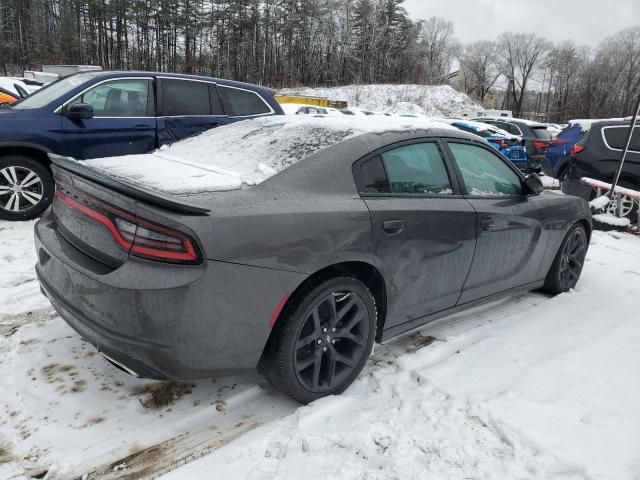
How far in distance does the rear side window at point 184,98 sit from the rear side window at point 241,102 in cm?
27

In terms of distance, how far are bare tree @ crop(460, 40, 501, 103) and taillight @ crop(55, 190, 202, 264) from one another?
8342 centimetres

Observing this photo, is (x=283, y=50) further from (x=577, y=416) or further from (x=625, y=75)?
(x=577, y=416)

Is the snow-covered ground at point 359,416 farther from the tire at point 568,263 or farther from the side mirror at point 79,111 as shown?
the side mirror at point 79,111

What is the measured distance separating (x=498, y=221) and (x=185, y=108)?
14.2 feet

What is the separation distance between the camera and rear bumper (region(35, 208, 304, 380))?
6.17ft

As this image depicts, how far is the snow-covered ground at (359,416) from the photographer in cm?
200

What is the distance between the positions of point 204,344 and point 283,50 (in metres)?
59.4

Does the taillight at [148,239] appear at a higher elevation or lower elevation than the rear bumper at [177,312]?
higher

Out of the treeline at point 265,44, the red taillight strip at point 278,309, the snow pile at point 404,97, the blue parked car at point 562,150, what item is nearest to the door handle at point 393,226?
the red taillight strip at point 278,309

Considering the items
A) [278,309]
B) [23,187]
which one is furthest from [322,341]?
[23,187]

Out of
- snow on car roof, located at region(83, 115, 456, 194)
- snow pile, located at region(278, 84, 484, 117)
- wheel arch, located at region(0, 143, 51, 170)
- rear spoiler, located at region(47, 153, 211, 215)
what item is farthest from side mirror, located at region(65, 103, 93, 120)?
snow pile, located at region(278, 84, 484, 117)

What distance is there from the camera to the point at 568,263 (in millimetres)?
4336

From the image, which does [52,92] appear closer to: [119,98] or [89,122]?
[89,122]

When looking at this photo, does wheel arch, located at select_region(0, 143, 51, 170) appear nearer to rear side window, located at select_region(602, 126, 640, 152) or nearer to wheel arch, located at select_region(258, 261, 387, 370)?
wheel arch, located at select_region(258, 261, 387, 370)
